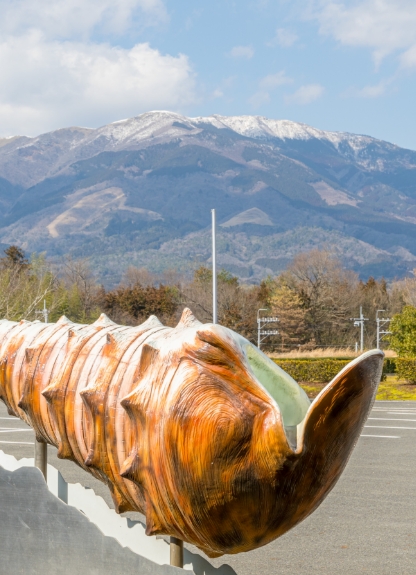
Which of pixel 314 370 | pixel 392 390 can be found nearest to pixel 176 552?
pixel 392 390

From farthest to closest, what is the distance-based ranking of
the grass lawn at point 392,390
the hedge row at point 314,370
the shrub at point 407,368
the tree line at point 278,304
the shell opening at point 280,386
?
the tree line at point 278,304 → the hedge row at point 314,370 → the shrub at point 407,368 → the grass lawn at point 392,390 → the shell opening at point 280,386

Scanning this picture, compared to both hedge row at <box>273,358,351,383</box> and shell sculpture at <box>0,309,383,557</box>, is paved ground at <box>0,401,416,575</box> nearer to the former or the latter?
Result: shell sculpture at <box>0,309,383,557</box>

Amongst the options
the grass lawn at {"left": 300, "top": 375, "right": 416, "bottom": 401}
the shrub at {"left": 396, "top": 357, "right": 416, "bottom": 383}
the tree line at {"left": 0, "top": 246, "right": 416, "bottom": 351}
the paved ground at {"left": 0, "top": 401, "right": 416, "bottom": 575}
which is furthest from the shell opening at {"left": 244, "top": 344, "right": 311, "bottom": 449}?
the tree line at {"left": 0, "top": 246, "right": 416, "bottom": 351}

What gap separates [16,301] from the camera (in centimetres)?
3059

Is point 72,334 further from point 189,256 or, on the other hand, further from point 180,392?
point 189,256

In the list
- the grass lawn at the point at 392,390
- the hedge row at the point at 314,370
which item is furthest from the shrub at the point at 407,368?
the hedge row at the point at 314,370

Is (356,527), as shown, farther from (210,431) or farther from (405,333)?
(405,333)

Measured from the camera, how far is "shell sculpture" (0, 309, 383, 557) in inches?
103

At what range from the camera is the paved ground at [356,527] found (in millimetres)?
5820

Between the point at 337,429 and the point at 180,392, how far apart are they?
0.60 meters

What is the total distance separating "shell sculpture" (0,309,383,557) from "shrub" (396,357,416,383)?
1963 centimetres

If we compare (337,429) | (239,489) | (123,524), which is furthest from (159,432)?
(123,524)

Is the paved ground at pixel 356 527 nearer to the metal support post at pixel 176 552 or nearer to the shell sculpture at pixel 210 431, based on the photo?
the metal support post at pixel 176 552

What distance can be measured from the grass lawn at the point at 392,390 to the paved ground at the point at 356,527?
883cm
